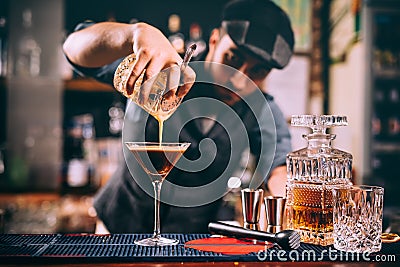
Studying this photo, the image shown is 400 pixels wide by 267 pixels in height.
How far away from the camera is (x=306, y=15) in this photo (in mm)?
3592

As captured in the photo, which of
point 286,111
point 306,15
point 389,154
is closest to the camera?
point 286,111

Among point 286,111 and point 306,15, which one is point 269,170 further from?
point 306,15

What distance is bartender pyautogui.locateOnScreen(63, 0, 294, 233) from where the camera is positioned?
223cm

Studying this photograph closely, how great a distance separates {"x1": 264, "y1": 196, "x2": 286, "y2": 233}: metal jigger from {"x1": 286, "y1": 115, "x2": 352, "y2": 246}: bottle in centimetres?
5

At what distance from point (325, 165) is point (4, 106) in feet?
8.98

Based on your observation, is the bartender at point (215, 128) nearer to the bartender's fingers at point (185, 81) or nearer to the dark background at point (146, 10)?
the bartender's fingers at point (185, 81)

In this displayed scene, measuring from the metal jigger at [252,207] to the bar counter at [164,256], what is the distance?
160 mm

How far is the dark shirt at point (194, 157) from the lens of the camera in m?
2.22

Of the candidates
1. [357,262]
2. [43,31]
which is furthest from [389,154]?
[357,262]

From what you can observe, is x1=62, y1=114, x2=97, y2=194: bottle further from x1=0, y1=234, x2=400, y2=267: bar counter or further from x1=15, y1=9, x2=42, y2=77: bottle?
x1=0, y1=234, x2=400, y2=267: bar counter

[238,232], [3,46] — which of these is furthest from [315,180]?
[3,46]

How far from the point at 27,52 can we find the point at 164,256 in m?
2.60

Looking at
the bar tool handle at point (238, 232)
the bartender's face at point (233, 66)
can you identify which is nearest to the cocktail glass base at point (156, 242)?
the bar tool handle at point (238, 232)

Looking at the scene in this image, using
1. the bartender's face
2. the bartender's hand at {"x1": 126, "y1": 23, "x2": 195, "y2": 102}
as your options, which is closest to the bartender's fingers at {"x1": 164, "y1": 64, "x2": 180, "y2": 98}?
→ the bartender's hand at {"x1": 126, "y1": 23, "x2": 195, "y2": 102}
